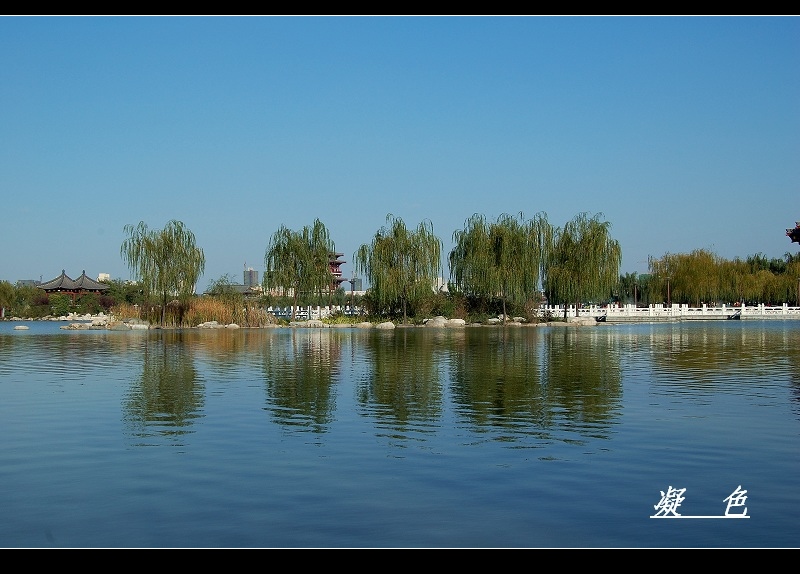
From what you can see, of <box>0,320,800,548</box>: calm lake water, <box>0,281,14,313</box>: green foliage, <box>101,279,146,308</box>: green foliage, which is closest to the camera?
<box>0,320,800,548</box>: calm lake water

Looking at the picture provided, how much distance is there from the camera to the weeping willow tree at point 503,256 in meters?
45.7

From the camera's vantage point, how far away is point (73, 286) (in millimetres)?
79688

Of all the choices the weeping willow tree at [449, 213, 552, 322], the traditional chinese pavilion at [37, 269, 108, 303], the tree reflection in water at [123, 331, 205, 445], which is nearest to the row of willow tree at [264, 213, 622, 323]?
the weeping willow tree at [449, 213, 552, 322]

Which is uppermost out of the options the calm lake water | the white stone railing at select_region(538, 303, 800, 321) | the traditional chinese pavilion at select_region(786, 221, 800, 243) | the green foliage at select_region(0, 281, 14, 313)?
the traditional chinese pavilion at select_region(786, 221, 800, 243)

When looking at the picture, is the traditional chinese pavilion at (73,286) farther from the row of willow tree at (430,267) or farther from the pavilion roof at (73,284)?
the row of willow tree at (430,267)

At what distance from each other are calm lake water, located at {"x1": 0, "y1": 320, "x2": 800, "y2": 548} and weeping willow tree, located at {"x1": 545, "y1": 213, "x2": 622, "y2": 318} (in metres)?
30.4

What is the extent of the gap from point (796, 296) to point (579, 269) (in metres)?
34.0

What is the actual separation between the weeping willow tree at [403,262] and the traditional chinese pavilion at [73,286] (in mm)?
40990

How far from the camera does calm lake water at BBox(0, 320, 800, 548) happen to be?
6.04 metres

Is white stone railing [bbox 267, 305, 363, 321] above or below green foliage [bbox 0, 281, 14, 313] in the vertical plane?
below

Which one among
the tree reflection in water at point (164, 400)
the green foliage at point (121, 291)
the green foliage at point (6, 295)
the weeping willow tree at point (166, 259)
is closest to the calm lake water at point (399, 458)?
the tree reflection in water at point (164, 400)

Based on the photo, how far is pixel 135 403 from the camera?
42.0 feet

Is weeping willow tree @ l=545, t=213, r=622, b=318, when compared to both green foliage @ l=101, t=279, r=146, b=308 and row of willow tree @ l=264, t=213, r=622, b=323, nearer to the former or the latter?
row of willow tree @ l=264, t=213, r=622, b=323

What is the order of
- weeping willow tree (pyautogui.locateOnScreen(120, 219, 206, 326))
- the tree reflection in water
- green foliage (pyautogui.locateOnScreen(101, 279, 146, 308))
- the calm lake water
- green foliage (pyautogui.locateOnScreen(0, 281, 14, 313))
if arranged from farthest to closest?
1. green foliage (pyautogui.locateOnScreen(0, 281, 14, 313))
2. green foliage (pyautogui.locateOnScreen(101, 279, 146, 308))
3. weeping willow tree (pyautogui.locateOnScreen(120, 219, 206, 326))
4. the tree reflection in water
5. the calm lake water
